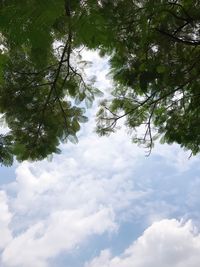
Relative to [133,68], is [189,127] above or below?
below

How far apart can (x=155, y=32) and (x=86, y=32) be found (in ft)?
15.7

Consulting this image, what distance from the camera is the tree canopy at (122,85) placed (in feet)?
18.6

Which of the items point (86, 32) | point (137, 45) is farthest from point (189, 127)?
point (86, 32)

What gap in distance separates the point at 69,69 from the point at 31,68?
23.8 inches

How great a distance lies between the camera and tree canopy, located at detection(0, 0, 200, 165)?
566 cm

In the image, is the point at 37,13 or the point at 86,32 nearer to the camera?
the point at 37,13

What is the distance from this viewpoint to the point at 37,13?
1.29 m

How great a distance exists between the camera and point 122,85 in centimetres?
706

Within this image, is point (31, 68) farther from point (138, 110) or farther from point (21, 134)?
point (138, 110)

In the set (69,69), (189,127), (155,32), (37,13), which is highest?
(69,69)

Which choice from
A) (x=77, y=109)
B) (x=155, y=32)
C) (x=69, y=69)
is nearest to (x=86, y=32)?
(x=155, y=32)

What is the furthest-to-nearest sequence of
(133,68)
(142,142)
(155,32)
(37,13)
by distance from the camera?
(142,142), (133,68), (155,32), (37,13)

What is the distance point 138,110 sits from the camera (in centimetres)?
736

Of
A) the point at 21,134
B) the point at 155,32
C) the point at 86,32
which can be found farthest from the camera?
the point at 21,134
